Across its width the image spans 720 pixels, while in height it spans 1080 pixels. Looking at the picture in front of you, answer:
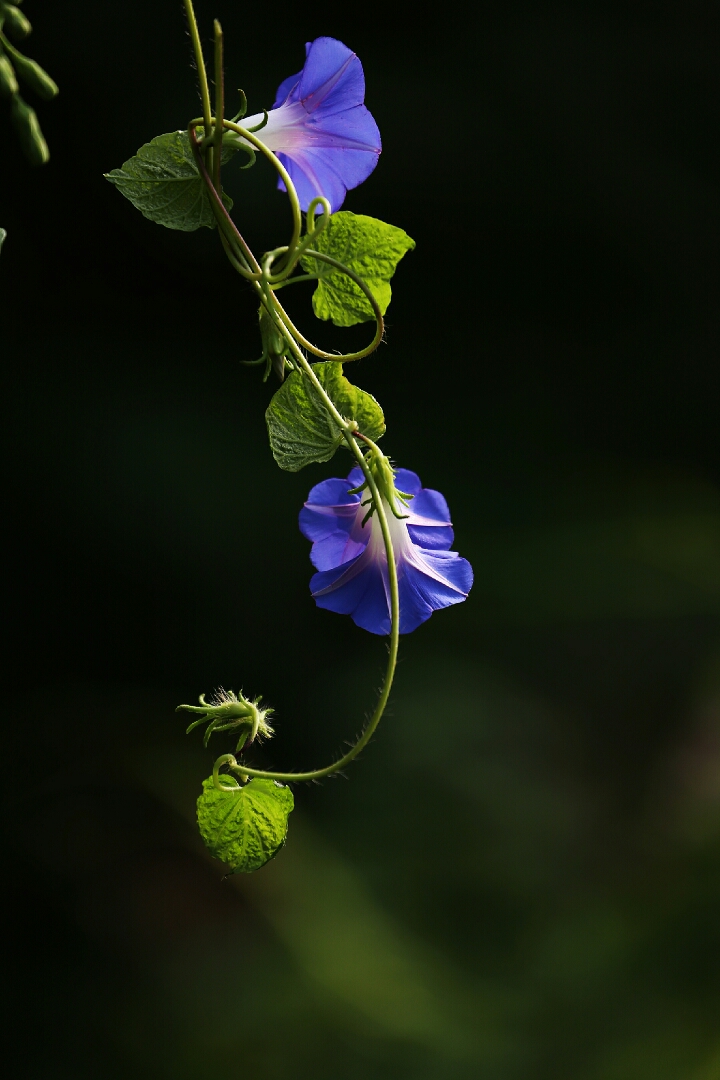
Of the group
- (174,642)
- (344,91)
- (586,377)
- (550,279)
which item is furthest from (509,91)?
(344,91)

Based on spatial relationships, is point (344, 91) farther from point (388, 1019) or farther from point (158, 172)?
point (388, 1019)

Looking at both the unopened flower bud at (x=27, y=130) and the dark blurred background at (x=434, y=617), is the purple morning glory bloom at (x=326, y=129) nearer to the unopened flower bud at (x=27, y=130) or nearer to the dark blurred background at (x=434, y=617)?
the unopened flower bud at (x=27, y=130)

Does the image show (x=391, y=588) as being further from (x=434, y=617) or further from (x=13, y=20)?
(x=434, y=617)

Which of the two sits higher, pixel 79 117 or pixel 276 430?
pixel 276 430

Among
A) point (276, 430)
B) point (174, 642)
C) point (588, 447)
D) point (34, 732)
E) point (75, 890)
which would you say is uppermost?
point (276, 430)

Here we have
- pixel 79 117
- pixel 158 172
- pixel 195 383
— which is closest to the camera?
pixel 158 172

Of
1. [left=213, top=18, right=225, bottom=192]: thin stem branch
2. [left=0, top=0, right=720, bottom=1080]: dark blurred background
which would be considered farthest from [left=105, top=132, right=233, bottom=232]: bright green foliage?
[left=0, top=0, right=720, bottom=1080]: dark blurred background

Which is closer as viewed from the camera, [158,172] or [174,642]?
[158,172]

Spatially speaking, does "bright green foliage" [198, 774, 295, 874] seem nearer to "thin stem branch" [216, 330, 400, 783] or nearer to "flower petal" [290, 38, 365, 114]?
"thin stem branch" [216, 330, 400, 783]
